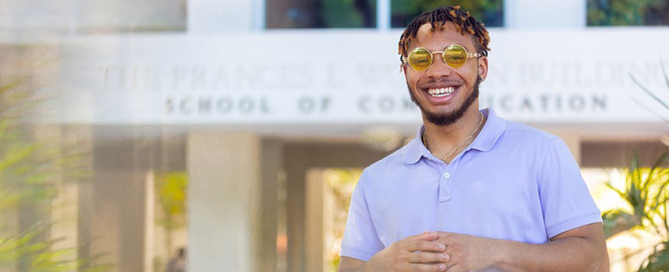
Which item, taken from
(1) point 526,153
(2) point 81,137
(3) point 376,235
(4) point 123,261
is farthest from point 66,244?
(1) point 526,153

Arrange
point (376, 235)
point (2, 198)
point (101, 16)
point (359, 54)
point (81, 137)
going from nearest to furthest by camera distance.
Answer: point (376, 235), point (2, 198), point (81, 137), point (101, 16), point (359, 54)

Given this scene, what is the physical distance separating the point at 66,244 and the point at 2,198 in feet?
2.31

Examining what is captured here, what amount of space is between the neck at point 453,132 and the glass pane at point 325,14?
14.3 ft

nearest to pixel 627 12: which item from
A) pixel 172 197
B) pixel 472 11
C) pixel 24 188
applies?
pixel 472 11

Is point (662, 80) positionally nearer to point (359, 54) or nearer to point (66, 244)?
point (359, 54)

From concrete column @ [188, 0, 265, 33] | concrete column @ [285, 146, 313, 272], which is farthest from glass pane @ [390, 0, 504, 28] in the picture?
concrete column @ [285, 146, 313, 272]

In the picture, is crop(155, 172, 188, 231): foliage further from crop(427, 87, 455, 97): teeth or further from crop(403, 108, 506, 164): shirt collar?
crop(427, 87, 455, 97): teeth

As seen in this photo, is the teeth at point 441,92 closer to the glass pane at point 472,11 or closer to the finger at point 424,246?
the finger at point 424,246

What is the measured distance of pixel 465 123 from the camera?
176 centimetres

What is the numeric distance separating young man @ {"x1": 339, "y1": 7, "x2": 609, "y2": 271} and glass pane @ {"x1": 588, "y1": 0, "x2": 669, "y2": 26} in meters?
4.48

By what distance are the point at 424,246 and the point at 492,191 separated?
0.52 ft

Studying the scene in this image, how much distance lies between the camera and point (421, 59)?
1721 mm

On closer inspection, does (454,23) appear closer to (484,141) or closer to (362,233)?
(484,141)

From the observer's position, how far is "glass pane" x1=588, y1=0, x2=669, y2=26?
234 inches
